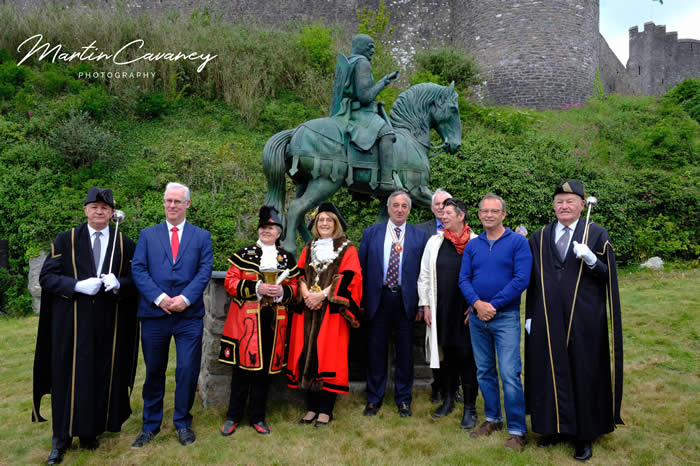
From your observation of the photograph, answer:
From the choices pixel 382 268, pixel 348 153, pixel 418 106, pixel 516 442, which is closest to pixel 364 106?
pixel 348 153

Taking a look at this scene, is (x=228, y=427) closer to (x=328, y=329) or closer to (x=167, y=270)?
(x=328, y=329)

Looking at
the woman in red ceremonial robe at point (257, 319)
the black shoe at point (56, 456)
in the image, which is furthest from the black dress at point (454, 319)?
the black shoe at point (56, 456)

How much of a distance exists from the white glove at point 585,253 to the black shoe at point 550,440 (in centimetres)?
134

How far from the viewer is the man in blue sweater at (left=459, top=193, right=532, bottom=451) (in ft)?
11.0

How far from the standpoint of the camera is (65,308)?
3.26m

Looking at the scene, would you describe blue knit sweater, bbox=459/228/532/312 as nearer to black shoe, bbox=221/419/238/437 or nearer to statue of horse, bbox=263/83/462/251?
statue of horse, bbox=263/83/462/251

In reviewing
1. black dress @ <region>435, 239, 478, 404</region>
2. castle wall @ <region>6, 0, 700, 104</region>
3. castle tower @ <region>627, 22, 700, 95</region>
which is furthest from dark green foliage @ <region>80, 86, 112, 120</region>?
castle tower @ <region>627, 22, 700, 95</region>

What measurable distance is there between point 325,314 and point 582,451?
2.08 m

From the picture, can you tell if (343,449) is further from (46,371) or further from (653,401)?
(653,401)

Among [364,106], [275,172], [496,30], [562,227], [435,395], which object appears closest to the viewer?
[562,227]

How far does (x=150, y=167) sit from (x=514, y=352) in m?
10.2

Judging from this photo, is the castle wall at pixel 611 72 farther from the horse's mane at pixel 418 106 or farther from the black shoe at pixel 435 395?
the black shoe at pixel 435 395

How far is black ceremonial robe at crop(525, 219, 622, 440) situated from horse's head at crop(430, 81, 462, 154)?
2.53 metres

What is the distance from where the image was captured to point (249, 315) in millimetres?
3594
